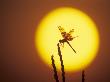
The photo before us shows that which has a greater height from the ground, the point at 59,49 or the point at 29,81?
the point at 59,49

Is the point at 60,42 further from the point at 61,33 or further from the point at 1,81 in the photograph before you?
the point at 1,81

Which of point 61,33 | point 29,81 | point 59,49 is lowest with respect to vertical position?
point 29,81

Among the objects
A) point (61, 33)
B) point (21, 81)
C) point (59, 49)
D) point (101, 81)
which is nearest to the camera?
point (59, 49)

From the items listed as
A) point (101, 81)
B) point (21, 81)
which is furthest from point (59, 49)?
point (21, 81)

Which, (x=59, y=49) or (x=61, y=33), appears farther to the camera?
(x=61, y=33)

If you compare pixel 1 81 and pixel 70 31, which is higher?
pixel 70 31

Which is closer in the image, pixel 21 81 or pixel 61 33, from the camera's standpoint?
pixel 61 33

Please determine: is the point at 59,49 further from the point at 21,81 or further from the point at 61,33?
the point at 21,81

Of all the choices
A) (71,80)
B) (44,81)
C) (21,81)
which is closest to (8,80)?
(21,81)

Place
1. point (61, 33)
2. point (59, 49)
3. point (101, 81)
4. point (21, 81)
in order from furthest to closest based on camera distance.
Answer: point (21, 81) < point (101, 81) < point (61, 33) < point (59, 49)
